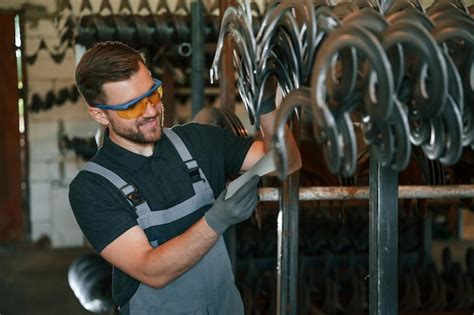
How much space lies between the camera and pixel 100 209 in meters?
1.65

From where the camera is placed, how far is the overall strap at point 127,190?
5.48 feet

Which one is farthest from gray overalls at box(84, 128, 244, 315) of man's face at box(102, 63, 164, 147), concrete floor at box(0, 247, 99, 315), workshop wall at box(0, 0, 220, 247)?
workshop wall at box(0, 0, 220, 247)

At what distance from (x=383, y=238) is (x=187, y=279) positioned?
559 millimetres

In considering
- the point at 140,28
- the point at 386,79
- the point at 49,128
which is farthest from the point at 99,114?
the point at 49,128

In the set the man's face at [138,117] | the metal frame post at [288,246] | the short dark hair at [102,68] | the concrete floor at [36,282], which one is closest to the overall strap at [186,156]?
the man's face at [138,117]

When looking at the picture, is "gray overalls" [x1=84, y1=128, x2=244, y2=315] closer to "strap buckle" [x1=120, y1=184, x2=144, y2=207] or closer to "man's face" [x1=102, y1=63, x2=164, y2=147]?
"strap buckle" [x1=120, y1=184, x2=144, y2=207]

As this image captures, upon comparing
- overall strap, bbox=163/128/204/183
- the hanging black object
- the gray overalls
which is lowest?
the hanging black object

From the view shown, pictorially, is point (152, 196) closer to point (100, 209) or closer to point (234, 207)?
point (100, 209)

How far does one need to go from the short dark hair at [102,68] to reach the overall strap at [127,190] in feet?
0.56

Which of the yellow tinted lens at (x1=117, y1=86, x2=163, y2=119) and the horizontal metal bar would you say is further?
the horizontal metal bar

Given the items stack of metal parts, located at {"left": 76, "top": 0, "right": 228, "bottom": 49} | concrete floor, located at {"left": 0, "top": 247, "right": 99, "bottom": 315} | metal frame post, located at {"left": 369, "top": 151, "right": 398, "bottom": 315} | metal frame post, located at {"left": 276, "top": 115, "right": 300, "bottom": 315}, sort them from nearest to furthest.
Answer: metal frame post, located at {"left": 369, "top": 151, "right": 398, "bottom": 315} < metal frame post, located at {"left": 276, "top": 115, "right": 300, "bottom": 315} < stack of metal parts, located at {"left": 76, "top": 0, "right": 228, "bottom": 49} < concrete floor, located at {"left": 0, "top": 247, "right": 99, "bottom": 315}

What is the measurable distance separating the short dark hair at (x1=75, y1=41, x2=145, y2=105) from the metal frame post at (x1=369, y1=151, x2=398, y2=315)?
25.3 inches

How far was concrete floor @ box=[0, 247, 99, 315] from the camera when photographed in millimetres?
4137

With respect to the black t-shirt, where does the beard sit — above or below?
above
